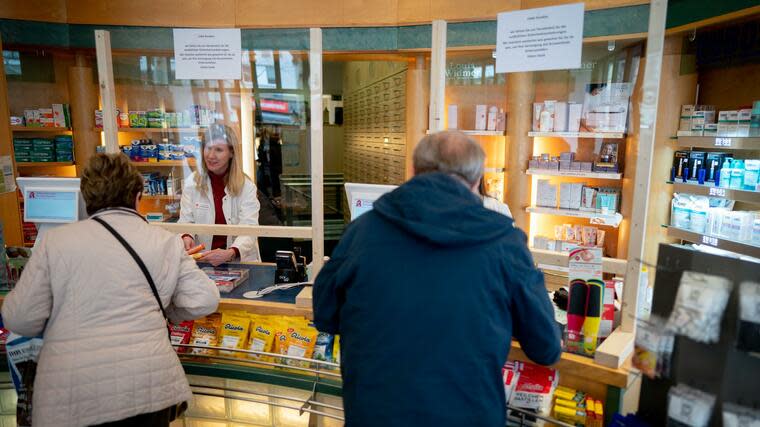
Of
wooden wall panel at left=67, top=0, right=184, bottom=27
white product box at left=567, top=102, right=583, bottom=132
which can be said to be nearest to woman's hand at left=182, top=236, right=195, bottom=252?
wooden wall panel at left=67, top=0, right=184, bottom=27

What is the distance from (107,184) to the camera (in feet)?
5.80

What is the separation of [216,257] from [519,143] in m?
3.50

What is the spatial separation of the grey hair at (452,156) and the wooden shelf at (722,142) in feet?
11.2

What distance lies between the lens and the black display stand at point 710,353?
126cm

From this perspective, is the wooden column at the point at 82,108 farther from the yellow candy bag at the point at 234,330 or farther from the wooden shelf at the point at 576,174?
the wooden shelf at the point at 576,174

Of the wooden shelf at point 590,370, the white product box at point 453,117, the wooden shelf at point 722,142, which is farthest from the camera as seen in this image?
the white product box at point 453,117

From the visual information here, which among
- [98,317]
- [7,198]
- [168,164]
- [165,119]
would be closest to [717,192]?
[98,317]

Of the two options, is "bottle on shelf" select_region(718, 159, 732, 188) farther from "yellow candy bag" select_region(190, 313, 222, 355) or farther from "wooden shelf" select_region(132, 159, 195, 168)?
"wooden shelf" select_region(132, 159, 195, 168)

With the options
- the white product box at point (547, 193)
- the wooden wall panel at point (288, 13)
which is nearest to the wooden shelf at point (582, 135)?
the white product box at point (547, 193)

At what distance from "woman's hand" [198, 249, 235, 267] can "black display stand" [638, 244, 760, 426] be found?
228 centimetres

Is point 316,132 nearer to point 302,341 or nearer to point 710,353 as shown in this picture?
point 302,341

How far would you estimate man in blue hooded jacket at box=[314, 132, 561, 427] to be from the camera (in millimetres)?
1231

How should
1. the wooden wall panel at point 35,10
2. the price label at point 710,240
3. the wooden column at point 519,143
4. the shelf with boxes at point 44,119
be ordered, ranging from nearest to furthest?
the price label at point 710,240
the wooden wall panel at point 35,10
the wooden column at point 519,143
the shelf with boxes at point 44,119

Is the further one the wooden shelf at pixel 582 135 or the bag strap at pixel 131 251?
the wooden shelf at pixel 582 135
